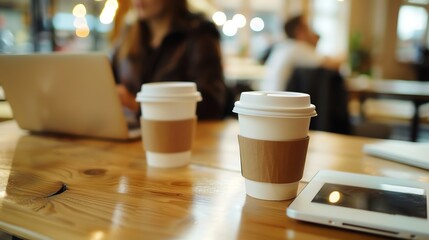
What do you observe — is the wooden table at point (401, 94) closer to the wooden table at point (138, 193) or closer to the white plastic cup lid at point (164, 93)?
the wooden table at point (138, 193)

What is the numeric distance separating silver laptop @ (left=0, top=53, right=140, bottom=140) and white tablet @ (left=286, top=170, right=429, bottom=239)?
0.54 meters

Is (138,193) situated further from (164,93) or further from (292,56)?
(292,56)

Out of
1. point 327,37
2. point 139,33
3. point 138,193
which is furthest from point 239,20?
point 138,193

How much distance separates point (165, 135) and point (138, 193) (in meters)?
0.16

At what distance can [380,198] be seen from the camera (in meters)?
0.49

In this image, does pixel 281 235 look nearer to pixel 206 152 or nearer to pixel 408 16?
pixel 206 152

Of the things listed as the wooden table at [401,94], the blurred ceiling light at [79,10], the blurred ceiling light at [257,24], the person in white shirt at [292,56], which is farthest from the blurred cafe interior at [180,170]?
the blurred ceiling light at [257,24]

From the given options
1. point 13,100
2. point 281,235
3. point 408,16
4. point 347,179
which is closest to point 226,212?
point 281,235

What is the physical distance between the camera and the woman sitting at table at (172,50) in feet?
4.85

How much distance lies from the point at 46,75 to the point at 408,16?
6.87 metres

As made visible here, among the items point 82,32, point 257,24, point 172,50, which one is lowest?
point 172,50

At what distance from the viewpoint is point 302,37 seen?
3223mm

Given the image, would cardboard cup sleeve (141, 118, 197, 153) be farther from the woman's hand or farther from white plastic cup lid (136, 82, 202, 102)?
the woman's hand

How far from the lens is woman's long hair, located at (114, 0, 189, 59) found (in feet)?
5.11
